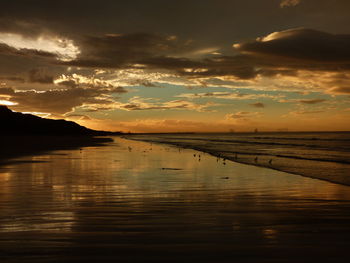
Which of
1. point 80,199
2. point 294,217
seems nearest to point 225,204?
point 294,217

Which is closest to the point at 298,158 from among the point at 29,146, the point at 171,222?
the point at 171,222

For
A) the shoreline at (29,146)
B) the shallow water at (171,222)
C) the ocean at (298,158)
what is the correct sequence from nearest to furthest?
the shallow water at (171,222), the ocean at (298,158), the shoreline at (29,146)

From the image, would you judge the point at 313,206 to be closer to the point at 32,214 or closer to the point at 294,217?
the point at 294,217

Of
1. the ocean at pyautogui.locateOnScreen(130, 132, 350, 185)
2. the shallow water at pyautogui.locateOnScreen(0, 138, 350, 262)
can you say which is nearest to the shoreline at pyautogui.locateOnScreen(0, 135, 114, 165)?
the shallow water at pyautogui.locateOnScreen(0, 138, 350, 262)

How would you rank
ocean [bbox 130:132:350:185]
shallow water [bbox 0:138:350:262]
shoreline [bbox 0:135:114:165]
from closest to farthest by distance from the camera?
→ 1. shallow water [bbox 0:138:350:262]
2. ocean [bbox 130:132:350:185]
3. shoreline [bbox 0:135:114:165]

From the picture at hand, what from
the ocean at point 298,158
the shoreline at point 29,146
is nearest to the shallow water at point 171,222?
the ocean at point 298,158

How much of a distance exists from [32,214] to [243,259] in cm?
691

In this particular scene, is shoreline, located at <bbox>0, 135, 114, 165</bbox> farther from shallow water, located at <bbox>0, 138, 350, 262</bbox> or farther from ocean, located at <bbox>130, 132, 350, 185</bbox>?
ocean, located at <bbox>130, 132, 350, 185</bbox>

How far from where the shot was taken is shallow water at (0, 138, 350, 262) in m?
7.33

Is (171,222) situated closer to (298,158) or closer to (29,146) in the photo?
(298,158)

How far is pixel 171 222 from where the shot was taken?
32.6 feet

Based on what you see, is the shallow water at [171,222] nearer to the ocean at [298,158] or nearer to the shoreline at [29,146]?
the ocean at [298,158]

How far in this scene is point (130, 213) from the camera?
11031mm

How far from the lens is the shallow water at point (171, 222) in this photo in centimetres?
733
